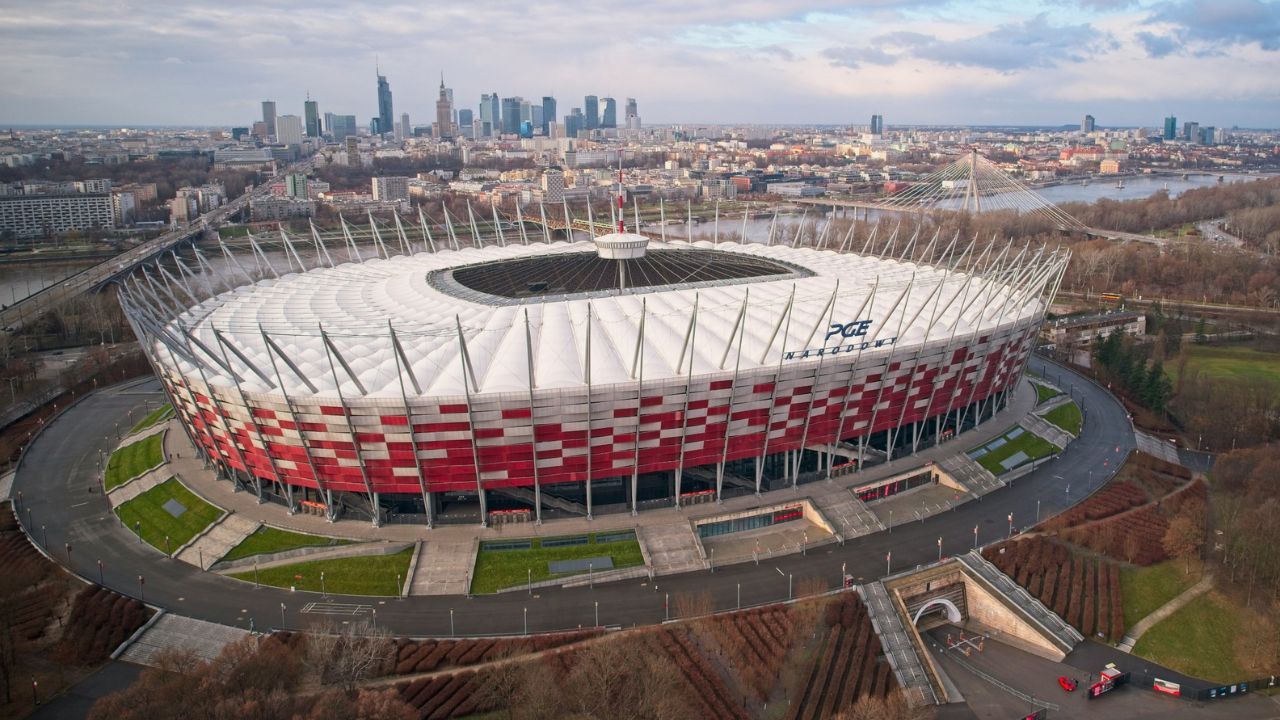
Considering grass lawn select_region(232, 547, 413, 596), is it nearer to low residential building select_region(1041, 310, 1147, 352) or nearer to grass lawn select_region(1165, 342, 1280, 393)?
grass lawn select_region(1165, 342, 1280, 393)

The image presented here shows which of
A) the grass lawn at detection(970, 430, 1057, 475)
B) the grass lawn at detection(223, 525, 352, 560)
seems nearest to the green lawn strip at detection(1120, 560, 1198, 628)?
the grass lawn at detection(970, 430, 1057, 475)

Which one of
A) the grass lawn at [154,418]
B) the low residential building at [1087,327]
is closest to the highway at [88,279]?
the grass lawn at [154,418]

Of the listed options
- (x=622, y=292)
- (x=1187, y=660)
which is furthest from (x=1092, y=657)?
(x=622, y=292)

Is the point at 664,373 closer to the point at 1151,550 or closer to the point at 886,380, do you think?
the point at 886,380

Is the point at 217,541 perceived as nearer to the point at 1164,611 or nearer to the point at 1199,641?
the point at 1164,611

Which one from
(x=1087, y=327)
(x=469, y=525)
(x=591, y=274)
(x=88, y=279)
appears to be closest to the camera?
(x=469, y=525)

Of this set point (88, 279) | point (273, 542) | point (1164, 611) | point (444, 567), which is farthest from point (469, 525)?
point (88, 279)
